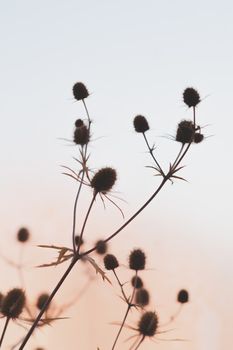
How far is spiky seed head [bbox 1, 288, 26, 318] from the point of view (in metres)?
3.95

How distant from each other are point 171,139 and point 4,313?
2.24 meters

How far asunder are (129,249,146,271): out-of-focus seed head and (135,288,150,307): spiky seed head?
1.23 metres

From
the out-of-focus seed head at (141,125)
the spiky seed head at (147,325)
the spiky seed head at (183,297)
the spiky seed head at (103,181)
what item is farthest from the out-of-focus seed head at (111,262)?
the spiky seed head at (183,297)

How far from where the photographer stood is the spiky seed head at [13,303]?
3946 mm

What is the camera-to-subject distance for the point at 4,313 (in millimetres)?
3955

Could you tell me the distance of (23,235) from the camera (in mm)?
8297

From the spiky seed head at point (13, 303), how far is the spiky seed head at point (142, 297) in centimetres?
263

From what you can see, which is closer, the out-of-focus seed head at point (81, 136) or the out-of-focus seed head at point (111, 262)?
the out-of-focus seed head at point (81, 136)

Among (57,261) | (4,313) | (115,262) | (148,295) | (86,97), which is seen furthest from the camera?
(148,295)

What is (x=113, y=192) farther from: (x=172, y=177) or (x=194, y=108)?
(x=194, y=108)

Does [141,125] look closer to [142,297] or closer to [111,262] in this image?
[111,262]

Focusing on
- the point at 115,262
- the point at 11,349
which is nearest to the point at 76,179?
the point at 11,349

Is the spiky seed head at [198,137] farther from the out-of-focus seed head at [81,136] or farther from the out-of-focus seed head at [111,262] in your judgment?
the out-of-focus seed head at [111,262]

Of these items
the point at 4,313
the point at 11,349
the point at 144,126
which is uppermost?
the point at 144,126
